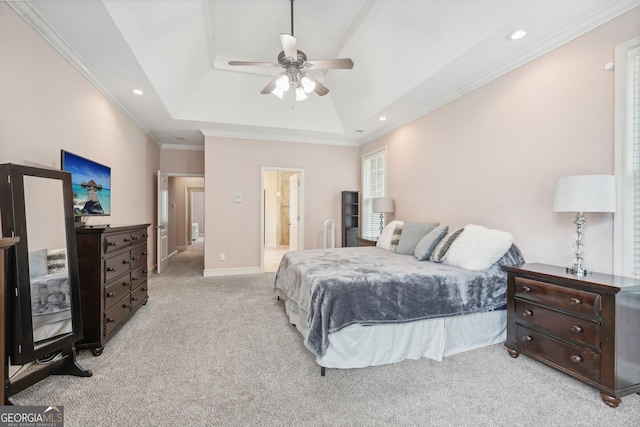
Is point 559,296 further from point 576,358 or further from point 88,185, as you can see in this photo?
point 88,185

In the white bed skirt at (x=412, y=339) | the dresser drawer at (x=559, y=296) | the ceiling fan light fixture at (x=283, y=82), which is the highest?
the ceiling fan light fixture at (x=283, y=82)

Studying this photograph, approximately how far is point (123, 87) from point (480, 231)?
439cm

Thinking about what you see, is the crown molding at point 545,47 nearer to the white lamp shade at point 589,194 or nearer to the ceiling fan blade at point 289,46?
the white lamp shade at point 589,194

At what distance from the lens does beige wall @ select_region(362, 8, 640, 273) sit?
7.22ft

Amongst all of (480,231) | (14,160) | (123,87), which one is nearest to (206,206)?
(123,87)

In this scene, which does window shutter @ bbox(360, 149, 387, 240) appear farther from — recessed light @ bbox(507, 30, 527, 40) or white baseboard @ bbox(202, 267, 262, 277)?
recessed light @ bbox(507, 30, 527, 40)

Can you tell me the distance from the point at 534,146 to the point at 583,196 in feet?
2.98

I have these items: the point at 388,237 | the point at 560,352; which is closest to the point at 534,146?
the point at 560,352

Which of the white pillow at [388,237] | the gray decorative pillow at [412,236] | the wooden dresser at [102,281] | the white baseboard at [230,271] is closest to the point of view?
the wooden dresser at [102,281]

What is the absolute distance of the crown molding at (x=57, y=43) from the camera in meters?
2.06

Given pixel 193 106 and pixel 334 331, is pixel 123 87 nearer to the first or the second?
pixel 193 106

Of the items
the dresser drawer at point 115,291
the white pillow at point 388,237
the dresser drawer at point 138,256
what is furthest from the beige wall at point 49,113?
the white pillow at point 388,237

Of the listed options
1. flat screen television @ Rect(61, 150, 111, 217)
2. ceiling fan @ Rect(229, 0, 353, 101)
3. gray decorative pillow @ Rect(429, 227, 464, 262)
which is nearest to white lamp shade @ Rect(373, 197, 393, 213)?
gray decorative pillow @ Rect(429, 227, 464, 262)

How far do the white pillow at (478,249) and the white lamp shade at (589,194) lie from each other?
2.00ft
